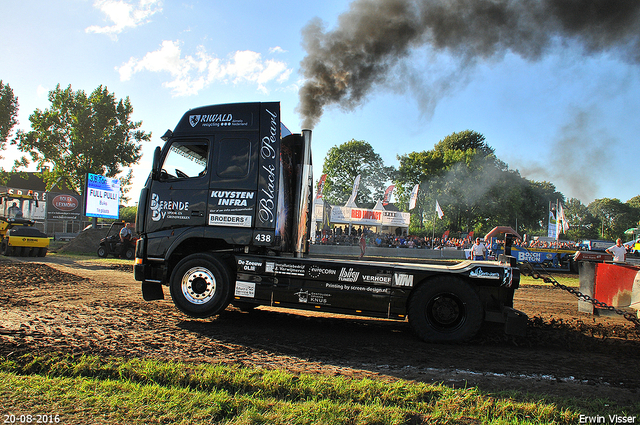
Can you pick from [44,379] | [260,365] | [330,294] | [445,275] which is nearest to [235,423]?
[260,365]

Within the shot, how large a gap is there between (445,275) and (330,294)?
1674 mm

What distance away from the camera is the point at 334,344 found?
5.12 m

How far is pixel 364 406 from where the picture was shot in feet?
10.2

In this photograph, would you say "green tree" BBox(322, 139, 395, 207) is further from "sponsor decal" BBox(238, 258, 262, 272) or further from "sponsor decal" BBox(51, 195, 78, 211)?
"sponsor decal" BBox(238, 258, 262, 272)

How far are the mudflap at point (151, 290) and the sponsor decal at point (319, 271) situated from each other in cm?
263

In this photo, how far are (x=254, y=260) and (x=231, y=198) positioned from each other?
3.42 ft

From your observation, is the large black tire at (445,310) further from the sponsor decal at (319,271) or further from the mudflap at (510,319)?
the sponsor decal at (319,271)

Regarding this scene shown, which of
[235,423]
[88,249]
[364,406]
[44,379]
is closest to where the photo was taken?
[235,423]

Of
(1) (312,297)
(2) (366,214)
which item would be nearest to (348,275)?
(1) (312,297)

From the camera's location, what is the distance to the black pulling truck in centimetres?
547

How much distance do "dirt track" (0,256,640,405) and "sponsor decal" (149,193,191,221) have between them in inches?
63.4

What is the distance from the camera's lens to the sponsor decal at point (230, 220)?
605 centimetres

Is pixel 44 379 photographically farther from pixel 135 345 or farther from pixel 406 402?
pixel 406 402

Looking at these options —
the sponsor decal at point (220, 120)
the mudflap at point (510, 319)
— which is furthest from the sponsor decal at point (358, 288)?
the sponsor decal at point (220, 120)
